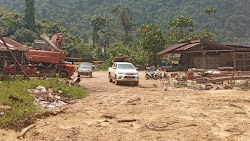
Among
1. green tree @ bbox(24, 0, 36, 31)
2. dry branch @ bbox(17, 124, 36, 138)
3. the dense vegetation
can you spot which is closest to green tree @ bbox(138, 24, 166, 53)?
the dense vegetation

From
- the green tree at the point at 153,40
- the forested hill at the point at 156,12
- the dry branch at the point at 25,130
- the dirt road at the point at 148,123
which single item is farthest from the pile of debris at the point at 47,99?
the forested hill at the point at 156,12

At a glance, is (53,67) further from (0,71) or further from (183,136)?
(183,136)

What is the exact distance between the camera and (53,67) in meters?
17.5

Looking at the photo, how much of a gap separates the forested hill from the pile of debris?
249 ft

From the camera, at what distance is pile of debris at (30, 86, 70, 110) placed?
897 cm

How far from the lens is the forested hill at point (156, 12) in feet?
281

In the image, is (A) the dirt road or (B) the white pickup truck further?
(B) the white pickup truck

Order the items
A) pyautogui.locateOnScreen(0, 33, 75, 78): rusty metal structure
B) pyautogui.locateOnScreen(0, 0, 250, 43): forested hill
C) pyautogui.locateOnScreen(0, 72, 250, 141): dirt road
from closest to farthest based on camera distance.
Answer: pyautogui.locateOnScreen(0, 72, 250, 141): dirt road → pyautogui.locateOnScreen(0, 33, 75, 78): rusty metal structure → pyautogui.locateOnScreen(0, 0, 250, 43): forested hill

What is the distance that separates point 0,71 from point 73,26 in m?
91.1

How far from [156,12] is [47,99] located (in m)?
102

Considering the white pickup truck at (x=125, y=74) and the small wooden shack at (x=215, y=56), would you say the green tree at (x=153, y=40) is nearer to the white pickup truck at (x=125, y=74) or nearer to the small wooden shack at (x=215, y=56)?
the small wooden shack at (x=215, y=56)

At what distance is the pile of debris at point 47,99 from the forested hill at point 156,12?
75893mm

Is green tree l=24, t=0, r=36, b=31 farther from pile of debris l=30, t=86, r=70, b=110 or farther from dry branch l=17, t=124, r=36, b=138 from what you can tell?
dry branch l=17, t=124, r=36, b=138

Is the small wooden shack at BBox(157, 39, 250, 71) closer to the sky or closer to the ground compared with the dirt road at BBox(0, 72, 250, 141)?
closer to the sky
